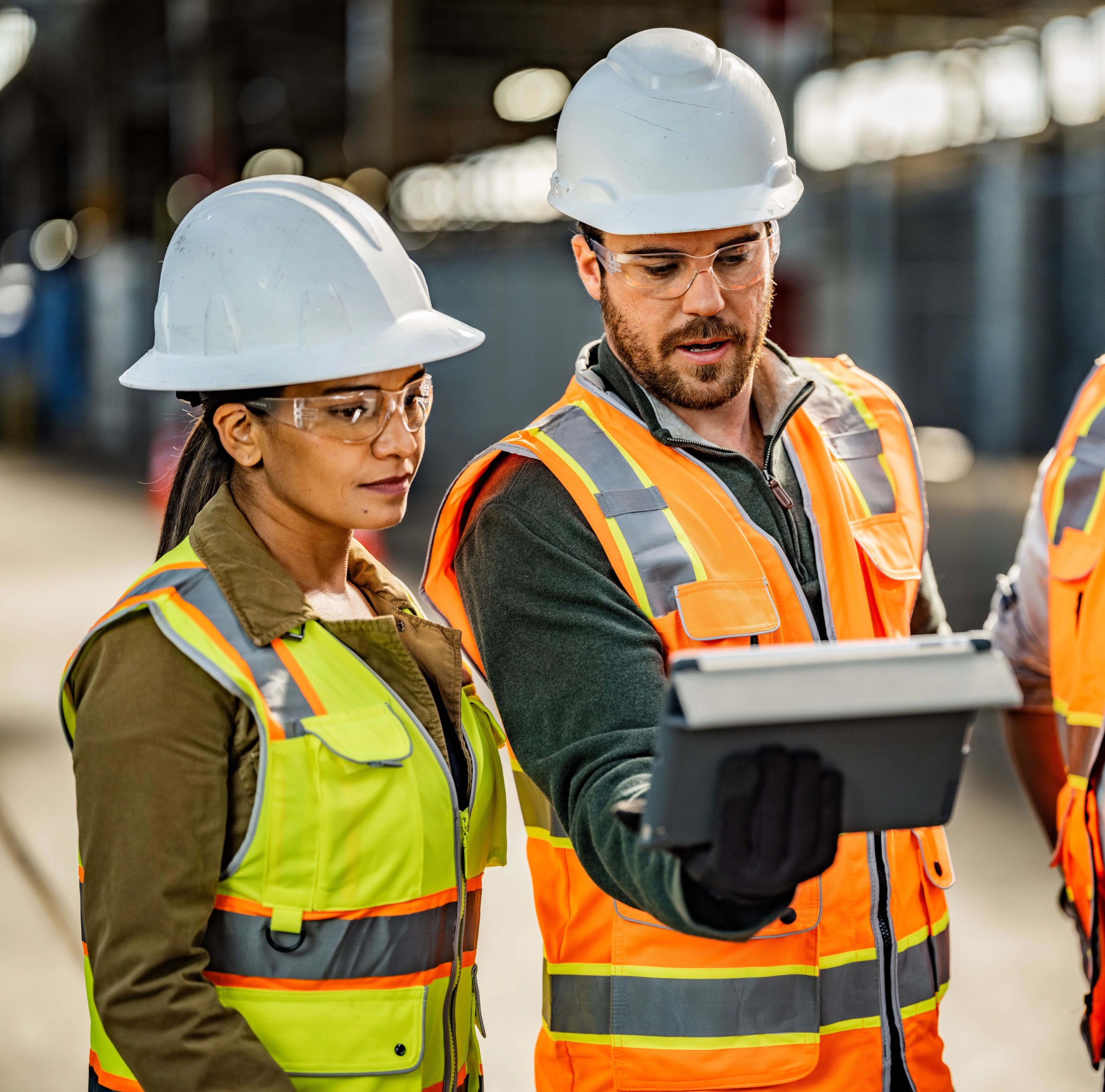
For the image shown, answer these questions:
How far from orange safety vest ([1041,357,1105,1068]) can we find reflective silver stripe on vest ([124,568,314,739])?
131 cm

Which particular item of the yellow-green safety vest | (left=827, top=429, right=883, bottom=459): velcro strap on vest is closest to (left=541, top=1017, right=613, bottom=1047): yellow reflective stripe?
the yellow-green safety vest

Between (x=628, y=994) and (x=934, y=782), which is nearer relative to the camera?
(x=934, y=782)

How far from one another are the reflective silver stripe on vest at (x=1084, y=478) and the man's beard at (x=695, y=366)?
633mm

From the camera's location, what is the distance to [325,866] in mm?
1800

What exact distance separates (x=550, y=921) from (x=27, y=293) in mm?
36182

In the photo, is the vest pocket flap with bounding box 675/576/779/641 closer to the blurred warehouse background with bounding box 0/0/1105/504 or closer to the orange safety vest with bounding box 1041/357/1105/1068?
the orange safety vest with bounding box 1041/357/1105/1068

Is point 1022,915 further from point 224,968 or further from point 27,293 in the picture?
point 27,293

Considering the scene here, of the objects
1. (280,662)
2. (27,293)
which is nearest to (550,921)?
(280,662)

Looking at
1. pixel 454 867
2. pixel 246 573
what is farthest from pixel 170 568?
pixel 454 867

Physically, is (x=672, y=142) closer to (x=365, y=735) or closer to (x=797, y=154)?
(x=365, y=735)

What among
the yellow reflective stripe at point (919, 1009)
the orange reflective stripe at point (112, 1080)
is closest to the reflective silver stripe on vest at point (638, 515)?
the yellow reflective stripe at point (919, 1009)

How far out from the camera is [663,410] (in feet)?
6.98

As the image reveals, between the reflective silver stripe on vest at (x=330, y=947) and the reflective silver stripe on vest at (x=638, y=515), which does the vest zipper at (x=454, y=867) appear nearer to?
the reflective silver stripe on vest at (x=330, y=947)

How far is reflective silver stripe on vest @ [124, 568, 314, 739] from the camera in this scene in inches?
70.5
